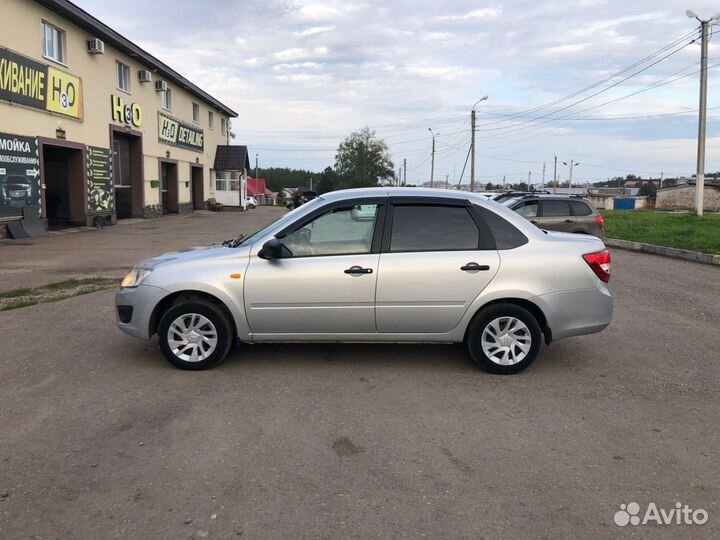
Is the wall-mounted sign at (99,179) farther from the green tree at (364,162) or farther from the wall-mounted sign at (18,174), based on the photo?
the green tree at (364,162)

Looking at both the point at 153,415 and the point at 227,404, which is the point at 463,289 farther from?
the point at 153,415

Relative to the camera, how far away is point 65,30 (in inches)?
792

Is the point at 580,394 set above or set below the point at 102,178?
below

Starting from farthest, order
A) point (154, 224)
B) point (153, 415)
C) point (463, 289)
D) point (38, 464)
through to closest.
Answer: point (154, 224), point (463, 289), point (153, 415), point (38, 464)

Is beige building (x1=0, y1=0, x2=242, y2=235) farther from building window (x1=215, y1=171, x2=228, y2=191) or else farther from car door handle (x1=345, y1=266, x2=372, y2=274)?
car door handle (x1=345, y1=266, x2=372, y2=274)

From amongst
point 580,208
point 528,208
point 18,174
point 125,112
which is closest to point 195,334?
point 528,208

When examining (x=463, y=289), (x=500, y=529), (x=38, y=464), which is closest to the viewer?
(x=500, y=529)

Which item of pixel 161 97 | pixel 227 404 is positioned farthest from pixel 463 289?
pixel 161 97

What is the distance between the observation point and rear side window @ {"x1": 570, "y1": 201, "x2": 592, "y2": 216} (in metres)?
14.5

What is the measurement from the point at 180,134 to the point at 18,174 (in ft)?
56.4

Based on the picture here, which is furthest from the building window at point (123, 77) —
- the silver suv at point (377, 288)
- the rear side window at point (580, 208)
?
the silver suv at point (377, 288)

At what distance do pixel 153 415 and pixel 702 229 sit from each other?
63.5 feet

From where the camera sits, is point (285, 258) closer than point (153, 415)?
No

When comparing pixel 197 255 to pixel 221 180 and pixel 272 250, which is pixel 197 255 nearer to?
pixel 272 250
